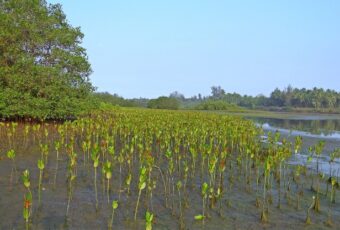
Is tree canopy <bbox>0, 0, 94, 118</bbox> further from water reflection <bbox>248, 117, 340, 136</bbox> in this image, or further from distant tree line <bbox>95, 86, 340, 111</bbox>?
distant tree line <bbox>95, 86, 340, 111</bbox>

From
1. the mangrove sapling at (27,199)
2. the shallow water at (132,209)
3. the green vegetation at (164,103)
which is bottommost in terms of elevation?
the shallow water at (132,209)

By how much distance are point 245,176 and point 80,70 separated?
50.2ft

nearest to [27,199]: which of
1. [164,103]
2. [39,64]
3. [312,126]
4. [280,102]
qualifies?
[39,64]

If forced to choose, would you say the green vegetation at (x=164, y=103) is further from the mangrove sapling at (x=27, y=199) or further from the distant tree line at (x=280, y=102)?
the mangrove sapling at (x=27, y=199)

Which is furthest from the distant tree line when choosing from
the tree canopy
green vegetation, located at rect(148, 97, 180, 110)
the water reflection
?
the tree canopy

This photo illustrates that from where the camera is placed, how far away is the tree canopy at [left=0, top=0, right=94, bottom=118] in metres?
20.0

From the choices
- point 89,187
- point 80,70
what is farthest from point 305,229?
point 80,70

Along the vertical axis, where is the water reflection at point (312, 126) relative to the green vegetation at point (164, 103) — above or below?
below

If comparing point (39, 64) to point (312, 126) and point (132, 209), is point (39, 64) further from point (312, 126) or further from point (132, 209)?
point (312, 126)

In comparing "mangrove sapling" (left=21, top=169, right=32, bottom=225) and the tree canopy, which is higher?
the tree canopy

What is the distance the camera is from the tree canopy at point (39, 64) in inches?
789

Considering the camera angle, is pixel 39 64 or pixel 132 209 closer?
pixel 132 209

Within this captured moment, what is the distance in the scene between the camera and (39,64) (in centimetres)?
2144

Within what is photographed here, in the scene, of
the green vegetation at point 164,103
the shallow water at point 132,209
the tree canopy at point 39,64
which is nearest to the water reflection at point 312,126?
the tree canopy at point 39,64
